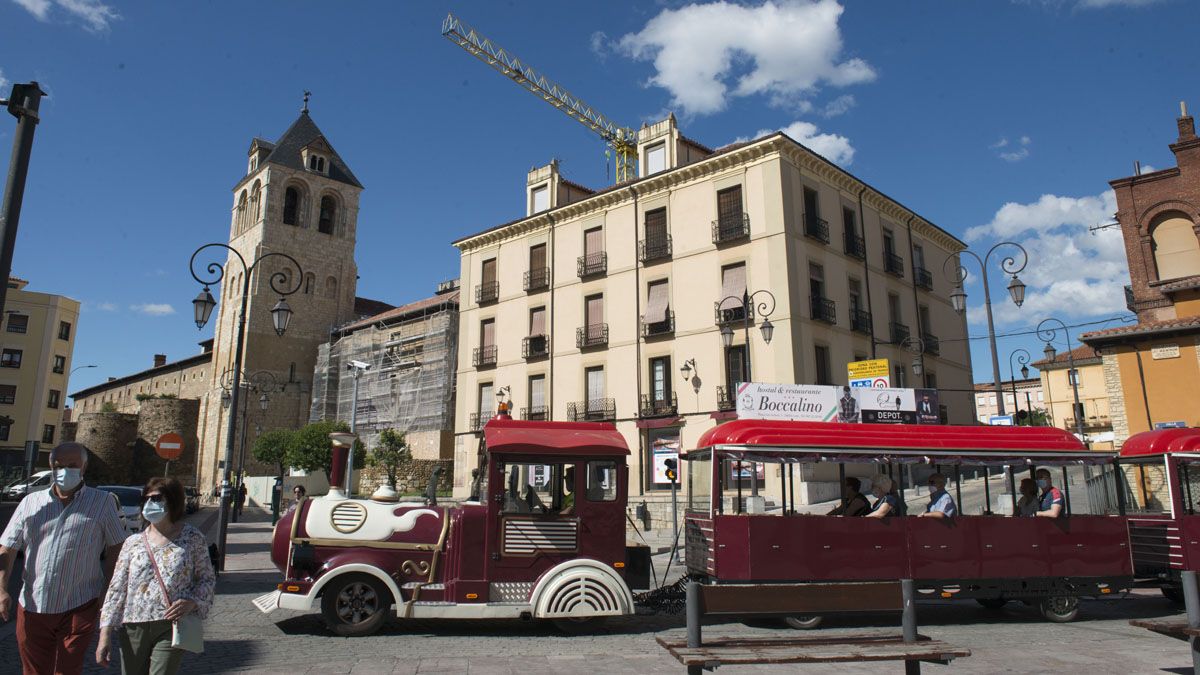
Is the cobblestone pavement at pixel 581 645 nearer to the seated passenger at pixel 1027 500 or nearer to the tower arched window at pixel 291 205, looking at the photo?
the seated passenger at pixel 1027 500

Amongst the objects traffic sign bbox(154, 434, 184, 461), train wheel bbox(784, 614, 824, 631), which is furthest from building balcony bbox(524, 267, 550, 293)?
train wheel bbox(784, 614, 824, 631)

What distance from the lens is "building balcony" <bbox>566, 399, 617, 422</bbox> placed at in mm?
28406

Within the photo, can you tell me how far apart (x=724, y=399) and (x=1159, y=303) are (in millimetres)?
20654

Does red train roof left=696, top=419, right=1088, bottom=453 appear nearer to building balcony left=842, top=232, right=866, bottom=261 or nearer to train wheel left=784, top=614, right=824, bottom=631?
Answer: train wheel left=784, top=614, right=824, bottom=631

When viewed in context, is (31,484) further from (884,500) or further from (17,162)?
(884,500)

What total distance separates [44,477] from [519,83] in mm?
36880

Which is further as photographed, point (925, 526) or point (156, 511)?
point (925, 526)

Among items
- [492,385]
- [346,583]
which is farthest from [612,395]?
[346,583]

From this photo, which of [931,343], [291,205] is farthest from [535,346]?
[291,205]

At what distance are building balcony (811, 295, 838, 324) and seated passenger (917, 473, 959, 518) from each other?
16.0 meters

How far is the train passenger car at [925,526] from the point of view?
909cm

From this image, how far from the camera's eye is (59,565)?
4473 mm

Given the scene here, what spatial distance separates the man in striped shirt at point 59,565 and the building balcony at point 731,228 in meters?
23.2

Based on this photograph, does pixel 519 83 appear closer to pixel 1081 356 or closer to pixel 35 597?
pixel 1081 356
